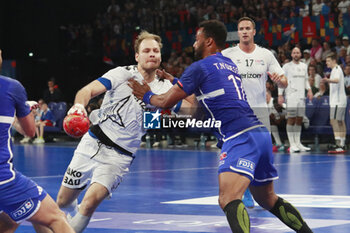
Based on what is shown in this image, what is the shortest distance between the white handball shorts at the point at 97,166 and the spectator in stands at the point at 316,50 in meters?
14.9

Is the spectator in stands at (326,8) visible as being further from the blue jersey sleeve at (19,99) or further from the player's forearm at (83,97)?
the blue jersey sleeve at (19,99)

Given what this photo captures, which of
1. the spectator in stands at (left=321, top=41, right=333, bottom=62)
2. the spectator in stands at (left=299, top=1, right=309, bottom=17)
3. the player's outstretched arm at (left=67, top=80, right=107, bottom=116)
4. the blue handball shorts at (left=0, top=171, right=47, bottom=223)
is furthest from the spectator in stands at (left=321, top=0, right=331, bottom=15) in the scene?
the blue handball shorts at (left=0, top=171, right=47, bottom=223)

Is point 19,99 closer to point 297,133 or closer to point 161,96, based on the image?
point 161,96

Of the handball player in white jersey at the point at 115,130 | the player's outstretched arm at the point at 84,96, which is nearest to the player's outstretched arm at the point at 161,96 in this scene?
the player's outstretched arm at the point at 84,96

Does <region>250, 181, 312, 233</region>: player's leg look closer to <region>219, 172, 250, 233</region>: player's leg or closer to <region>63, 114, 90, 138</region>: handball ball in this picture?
<region>219, 172, 250, 233</region>: player's leg

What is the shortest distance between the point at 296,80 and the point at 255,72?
947cm

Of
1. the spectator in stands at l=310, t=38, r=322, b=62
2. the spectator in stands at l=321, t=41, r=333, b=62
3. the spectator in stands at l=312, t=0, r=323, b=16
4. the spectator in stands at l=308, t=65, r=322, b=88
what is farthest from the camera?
the spectator in stands at l=312, t=0, r=323, b=16

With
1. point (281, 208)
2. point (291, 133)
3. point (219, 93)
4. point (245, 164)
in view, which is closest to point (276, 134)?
point (291, 133)

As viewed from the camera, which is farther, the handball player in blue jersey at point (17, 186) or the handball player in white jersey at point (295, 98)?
the handball player in white jersey at point (295, 98)

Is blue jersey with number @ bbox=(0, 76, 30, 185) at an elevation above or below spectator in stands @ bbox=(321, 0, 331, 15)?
below

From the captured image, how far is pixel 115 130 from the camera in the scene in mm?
6938

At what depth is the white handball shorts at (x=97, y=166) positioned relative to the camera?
6.65 m

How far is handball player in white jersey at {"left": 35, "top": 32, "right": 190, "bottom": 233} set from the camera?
6.80 m

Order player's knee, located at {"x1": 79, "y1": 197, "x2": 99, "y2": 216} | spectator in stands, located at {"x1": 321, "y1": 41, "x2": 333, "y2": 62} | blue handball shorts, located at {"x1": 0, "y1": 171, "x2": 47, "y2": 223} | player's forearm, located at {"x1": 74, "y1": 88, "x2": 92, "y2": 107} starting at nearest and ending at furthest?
blue handball shorts, located at {"x1": 0, "y1": 171, "x2": 47, "y2": 223} < player's forearm, located at {"x1": 74, "y1": 88, "x2": 92, "y2": 107} < player's knee, located at {"x1": 79, "y1": 197, "x2": 99, "y2": 216} < spectator in stands, located at {"x1": 321, "y1": 41, "x2": 333, "y2": 62}
